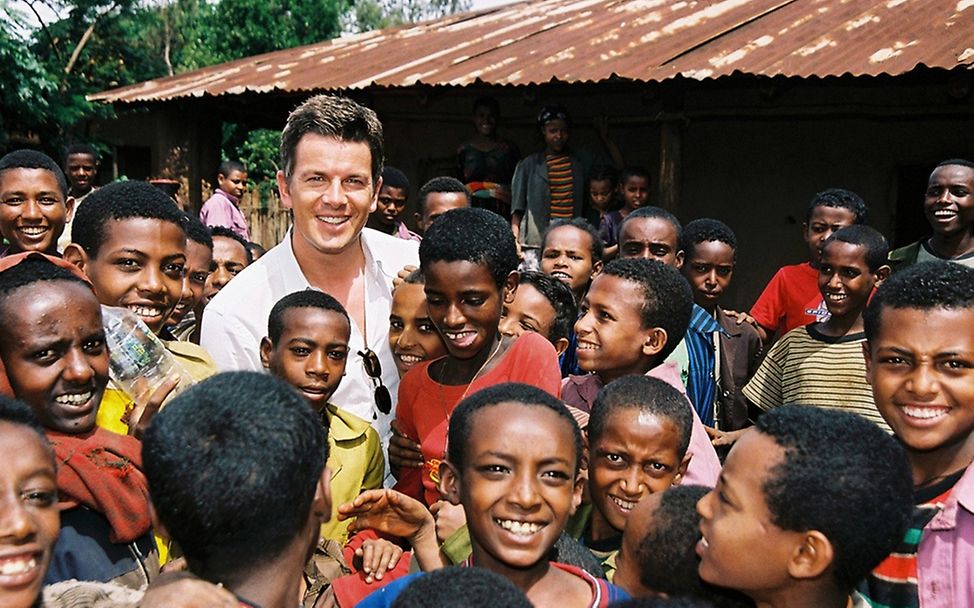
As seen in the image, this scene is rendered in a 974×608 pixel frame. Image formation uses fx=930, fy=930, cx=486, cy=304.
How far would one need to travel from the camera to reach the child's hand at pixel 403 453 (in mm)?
2816

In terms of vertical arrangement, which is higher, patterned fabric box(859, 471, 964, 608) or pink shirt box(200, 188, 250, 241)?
patterned fabric box(859, 471, 964, 608)

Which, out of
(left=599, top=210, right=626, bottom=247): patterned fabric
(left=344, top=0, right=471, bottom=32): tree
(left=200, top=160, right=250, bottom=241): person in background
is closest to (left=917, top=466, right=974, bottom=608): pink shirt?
(left=599, top=210, right=626, bottom=247): patterned fabric

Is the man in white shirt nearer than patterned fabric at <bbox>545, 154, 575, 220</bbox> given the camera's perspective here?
Yes

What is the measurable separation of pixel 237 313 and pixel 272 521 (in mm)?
1598

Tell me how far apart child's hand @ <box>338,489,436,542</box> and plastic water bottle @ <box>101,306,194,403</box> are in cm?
69

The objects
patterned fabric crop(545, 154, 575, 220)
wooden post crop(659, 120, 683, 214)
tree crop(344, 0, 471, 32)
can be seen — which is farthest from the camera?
tree crop(344, 0, 471, 32)

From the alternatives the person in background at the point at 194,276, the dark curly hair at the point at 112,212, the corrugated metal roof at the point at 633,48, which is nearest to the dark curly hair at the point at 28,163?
the person in background at the point at 194,276

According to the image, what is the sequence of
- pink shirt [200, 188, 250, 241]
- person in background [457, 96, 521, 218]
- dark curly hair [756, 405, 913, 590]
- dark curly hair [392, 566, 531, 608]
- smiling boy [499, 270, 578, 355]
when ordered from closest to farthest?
dark curly hair [392, 566, 531, 608] → dark curly hair [756, 405, 913, 590] → smiling boy [499, 270, 578, 355] → person in background [457, 96, 521, 218] → pink shirt [200, 188, 250, 241]

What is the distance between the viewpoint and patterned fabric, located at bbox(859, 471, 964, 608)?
84.7 inches

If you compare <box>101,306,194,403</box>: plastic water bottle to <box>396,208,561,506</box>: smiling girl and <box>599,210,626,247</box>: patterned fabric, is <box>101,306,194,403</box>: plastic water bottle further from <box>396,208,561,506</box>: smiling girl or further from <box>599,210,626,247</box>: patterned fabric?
<box>599,210,626,247</box>: patterned fabric

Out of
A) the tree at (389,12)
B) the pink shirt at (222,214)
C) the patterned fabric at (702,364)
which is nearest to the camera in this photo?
the patterned fabric at (702,364)

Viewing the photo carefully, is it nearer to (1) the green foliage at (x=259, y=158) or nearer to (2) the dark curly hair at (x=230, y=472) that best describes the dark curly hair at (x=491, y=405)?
(2) the dark curly hair at (x=230, y=472)

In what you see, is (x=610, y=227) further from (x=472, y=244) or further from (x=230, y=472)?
(x=230, y=472)

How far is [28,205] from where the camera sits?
4520mm
